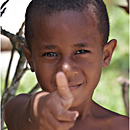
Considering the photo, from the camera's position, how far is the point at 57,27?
1.26 m

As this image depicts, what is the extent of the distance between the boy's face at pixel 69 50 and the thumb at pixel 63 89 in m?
0.31

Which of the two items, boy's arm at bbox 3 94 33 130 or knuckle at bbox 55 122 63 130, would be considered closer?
knuckle at bbox 55 122 63 130

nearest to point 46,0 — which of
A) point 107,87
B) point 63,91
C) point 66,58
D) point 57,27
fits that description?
point 57,27

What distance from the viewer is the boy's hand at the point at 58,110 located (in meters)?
0.90

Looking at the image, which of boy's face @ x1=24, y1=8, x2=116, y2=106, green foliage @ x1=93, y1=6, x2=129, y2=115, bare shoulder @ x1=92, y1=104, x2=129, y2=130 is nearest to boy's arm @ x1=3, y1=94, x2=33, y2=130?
boy's face @ x1=24, y1=8, x2=116, y2=106

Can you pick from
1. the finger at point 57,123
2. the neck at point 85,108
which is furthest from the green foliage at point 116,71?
the finger at point 57,123

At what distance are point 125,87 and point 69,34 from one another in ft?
5.20

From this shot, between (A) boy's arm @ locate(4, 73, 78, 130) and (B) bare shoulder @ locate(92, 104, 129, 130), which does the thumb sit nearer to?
(A) boy's arm @ locate(4, 73, 78, 130)

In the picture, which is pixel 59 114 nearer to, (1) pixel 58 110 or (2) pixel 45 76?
(1) pixel 58 110

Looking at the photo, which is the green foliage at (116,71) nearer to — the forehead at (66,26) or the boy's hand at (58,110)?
the forehead at (66,26)

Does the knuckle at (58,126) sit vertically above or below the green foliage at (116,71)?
above

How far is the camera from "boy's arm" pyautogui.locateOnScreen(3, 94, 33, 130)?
115 centimetres

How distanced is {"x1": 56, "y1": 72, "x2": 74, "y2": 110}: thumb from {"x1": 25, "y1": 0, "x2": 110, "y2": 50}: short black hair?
0.45 metres

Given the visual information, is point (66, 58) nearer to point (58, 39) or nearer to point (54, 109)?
point (58, 39)
